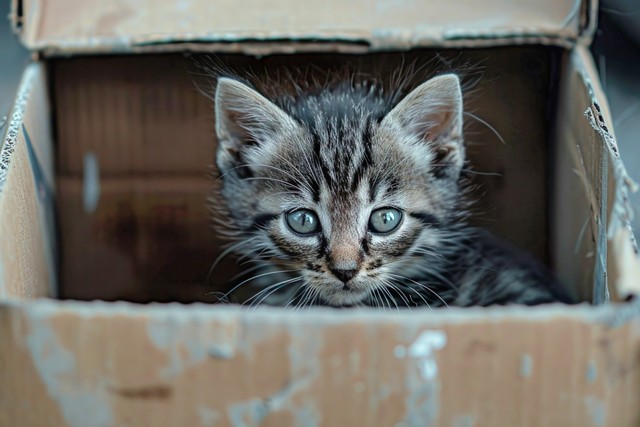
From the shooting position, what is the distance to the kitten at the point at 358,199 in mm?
1316

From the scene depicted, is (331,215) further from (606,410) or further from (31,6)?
(31,6)

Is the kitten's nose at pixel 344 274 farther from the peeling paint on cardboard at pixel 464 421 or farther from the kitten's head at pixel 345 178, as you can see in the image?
the peeling paint on cardboard at pixel 464 421

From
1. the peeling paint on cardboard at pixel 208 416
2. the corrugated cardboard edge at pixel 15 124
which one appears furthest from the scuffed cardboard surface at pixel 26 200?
the peeling paint on cardboard at pixel 208 416

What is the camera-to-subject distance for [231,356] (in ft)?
2.43

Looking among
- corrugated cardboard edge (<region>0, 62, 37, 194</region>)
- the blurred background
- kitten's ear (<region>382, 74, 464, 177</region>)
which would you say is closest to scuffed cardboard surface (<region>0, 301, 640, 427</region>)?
corrugated cardboard edge (<region>0, 62, 37, 194</region>)

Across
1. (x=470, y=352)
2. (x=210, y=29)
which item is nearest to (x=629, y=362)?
(x=470, y=352)

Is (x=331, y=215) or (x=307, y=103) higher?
(x=307, y=103)

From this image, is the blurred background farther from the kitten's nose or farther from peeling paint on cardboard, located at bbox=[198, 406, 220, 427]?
peeling paint on cardboard, located at bbox=[198, 406, 220, 427]

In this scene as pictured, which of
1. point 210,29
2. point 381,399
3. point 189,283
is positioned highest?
point 210,29

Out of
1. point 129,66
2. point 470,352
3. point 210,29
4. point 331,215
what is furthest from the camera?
point 129,66

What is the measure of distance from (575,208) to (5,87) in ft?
5.17

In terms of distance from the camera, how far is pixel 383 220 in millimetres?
1333

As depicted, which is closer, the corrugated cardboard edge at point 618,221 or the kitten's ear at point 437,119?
the corrugated cardboard edge at point 618,221

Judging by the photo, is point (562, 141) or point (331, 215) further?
point (562, 141)
